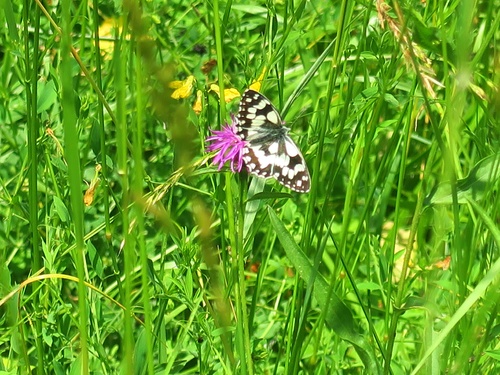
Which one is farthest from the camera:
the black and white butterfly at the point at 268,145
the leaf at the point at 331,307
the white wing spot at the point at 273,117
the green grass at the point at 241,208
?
the white wing spot at the point at 273,117

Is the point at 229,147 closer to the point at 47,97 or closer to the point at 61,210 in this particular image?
the point at 61,210

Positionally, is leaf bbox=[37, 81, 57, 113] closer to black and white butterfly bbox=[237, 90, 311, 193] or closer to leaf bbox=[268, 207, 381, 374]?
black and white butterfly bbox=[237, 90, 311, 193]

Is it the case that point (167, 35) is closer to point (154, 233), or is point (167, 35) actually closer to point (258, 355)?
point (154, 233)

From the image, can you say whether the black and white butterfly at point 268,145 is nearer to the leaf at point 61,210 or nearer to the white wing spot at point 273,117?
the white wing spot at point 273,117

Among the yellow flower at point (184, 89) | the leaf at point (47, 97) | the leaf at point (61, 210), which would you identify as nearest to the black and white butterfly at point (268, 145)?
the yellow flower at point (184, 89)

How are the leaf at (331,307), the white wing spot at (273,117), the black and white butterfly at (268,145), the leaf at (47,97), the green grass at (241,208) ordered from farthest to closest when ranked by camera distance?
the leaf at (47,97)
the white wing spot at (273,117)
the black and white butterfly at (268,145)
the leaf at (331,307)
the green grass at (241,208)

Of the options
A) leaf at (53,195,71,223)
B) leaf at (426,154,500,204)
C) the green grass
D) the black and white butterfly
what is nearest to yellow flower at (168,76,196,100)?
the green grass
